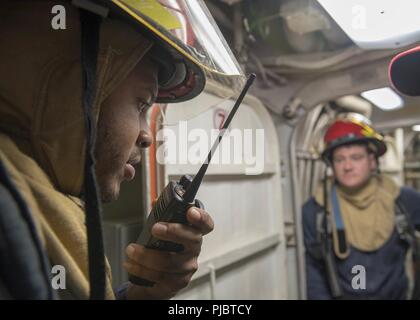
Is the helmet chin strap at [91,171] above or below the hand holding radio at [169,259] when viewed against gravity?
above

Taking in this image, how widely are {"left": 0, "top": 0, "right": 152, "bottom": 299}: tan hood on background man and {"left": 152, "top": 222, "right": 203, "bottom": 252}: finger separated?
0.37 ft

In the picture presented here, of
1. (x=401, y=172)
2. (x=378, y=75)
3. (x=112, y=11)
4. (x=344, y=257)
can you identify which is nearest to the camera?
(x=112, y=11)

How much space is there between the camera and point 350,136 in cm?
197

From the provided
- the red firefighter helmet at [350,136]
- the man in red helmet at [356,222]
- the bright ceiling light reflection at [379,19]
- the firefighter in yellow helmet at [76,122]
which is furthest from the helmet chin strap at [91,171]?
the red firefighter helmet at [350,136]

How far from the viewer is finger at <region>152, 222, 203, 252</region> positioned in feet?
1.53

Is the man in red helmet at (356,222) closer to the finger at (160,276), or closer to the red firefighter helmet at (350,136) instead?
the red firefighter helmet at (350,136)

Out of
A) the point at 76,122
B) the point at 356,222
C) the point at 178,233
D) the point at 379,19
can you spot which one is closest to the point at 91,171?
the point at 76,122

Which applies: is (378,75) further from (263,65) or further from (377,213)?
(377,213)

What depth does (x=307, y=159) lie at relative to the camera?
7.40ft

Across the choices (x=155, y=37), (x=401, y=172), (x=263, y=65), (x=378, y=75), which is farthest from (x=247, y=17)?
(x=401, y=172)

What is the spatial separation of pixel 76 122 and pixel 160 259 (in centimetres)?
26

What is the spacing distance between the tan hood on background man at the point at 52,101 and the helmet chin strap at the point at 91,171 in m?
0.03

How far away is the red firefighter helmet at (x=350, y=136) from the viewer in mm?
1962
